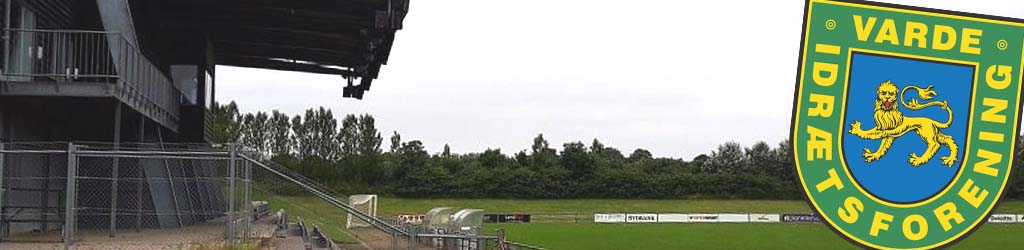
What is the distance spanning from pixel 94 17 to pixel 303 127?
4325 inches

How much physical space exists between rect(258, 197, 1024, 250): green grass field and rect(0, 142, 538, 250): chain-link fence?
1.52 feet

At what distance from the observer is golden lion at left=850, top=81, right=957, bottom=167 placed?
15.8 ft

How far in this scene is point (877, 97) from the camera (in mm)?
4824

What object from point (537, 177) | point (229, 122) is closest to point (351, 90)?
point (537, 177)

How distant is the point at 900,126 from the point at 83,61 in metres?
18.8

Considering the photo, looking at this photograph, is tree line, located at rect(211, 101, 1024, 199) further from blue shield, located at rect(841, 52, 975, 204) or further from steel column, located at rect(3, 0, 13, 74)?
blue shield, located at rect(841, 52, 975, 204)

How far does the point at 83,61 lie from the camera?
20922 mm

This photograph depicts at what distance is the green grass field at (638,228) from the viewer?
38281mm

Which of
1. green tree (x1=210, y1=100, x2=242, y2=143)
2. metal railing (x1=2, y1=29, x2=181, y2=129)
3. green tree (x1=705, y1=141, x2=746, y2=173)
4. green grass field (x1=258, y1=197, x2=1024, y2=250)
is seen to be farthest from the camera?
green tree (x1=705, y1=141, x2=746, y2=173)

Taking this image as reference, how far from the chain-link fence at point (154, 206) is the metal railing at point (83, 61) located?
106 centimetres

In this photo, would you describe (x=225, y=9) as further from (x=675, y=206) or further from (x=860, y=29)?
(x=675, y=206)

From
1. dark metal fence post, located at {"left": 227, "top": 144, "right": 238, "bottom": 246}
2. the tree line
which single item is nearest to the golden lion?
dark metal fence post, located at {"left": 227, "top": 144, "right": 238, "bottom": 246}

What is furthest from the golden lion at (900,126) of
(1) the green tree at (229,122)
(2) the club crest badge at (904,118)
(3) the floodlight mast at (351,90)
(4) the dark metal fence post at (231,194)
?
(1) the green tree at (229,122)

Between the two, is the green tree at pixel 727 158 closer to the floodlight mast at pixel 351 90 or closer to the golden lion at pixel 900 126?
the floodlight mast at pixel 351 90
